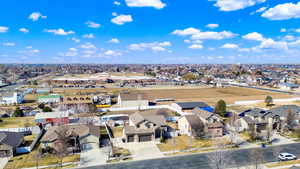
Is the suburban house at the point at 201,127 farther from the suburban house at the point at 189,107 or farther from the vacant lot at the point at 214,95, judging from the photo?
the vacant lot at the point at 214,95

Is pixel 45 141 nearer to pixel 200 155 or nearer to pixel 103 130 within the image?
pixel 103 130

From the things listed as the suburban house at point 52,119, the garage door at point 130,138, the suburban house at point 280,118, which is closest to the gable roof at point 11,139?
the suburban house at point 52,119

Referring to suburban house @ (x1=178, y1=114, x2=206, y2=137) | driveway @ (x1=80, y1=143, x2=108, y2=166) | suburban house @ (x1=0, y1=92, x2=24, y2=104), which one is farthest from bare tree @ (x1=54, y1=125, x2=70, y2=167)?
suburban house @ (x1=0, y1=92, x2=24, y2=104)

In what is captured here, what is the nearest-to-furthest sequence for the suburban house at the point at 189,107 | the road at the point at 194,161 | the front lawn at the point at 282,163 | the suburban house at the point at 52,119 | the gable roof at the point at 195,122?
1. the front lawn at the point at 282,163
2. the road at the point at 194,161
3. the gable roof at the point at 195,122
4. the suburban house at the point at 52,119
5. the suburban house at the point at 189,107

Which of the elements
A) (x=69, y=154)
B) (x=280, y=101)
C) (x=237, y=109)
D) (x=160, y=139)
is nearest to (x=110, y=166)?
(x=69, y=154)

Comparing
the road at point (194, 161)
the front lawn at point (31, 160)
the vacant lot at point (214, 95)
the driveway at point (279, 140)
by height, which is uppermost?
the vacant lot at point (214, 95)
